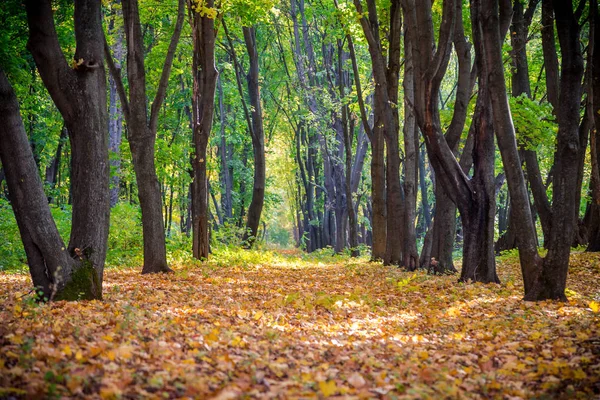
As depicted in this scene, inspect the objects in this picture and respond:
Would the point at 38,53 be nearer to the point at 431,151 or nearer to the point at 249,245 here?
the point at 431,151

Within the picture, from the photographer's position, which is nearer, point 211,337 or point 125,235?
point 211,337

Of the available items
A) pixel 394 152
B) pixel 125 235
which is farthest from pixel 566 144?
pixel 125 235

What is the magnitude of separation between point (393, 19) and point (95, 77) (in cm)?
1014

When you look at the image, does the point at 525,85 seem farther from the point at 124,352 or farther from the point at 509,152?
the point at 124,352

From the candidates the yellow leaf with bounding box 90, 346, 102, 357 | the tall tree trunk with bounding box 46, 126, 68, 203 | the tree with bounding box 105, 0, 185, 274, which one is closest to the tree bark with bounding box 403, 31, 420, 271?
the tree with bounding box 105, 0, 185, 274

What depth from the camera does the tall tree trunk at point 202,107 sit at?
14.4 metres

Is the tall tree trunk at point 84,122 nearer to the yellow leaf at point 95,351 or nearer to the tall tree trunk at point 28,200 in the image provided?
the tall tree trunk at point 28,200

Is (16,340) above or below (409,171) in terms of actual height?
below

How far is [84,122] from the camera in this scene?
7.45 m

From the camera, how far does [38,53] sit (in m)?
7.21

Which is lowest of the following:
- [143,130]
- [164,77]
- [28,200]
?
[28,200]

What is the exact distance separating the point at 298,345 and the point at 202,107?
10355 millimetres

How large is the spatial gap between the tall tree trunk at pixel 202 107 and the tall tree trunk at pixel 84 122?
22.9 feet

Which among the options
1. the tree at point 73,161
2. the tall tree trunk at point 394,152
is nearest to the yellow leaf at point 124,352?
the tree at point 73,161
